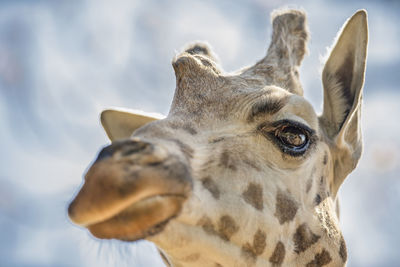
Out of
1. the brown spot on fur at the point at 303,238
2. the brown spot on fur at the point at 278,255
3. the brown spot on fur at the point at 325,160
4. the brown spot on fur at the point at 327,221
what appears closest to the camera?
the brown spot on fur at the point at 278,255

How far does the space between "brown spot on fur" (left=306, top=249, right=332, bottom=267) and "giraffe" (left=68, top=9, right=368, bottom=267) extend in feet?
0.04

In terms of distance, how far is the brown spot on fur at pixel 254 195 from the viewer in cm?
309

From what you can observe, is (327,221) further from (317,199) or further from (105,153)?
(105,153)

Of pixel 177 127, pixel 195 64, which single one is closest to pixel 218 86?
pixel 195 64

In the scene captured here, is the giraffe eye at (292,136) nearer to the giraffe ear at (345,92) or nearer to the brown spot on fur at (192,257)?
the giraffe ear at (345,92)

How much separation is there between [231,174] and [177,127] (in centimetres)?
47

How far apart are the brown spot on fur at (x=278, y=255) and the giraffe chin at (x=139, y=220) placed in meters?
0.96

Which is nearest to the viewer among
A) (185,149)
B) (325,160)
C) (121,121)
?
(185,149)

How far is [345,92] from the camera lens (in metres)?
4.29

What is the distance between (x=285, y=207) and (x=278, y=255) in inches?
13.1

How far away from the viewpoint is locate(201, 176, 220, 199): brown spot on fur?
2895 mm

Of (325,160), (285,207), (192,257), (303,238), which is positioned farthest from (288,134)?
(192,257)

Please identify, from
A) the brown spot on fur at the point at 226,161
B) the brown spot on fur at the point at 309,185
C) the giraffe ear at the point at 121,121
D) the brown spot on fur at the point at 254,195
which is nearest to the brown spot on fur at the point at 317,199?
Answer: the brown spot on fur at the point at 309,185

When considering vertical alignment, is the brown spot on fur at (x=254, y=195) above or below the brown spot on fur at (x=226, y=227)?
above
